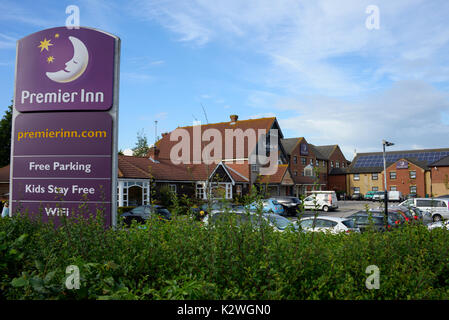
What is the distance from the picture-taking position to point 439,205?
92.8 feet

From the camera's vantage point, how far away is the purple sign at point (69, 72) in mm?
7531

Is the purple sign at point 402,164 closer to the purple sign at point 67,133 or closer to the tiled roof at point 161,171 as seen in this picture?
the tiled roof at point 161,171

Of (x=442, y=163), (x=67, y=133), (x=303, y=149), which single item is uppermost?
(x=303, y=149)

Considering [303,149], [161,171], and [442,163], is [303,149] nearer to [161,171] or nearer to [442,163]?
[442,163]

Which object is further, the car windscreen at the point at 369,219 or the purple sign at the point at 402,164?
the purple sign at the point at 402,164

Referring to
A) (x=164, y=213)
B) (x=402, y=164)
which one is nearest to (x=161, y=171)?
(x=164, y=213)

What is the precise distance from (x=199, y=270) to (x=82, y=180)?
15.5 ft

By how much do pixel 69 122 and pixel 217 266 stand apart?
17.9ft

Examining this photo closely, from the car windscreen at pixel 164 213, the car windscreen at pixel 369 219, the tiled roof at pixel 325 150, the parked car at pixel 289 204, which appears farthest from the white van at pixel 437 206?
the tiled roof at pixel 325 150

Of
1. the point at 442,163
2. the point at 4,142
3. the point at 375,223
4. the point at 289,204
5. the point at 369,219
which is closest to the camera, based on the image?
the point at 369,219

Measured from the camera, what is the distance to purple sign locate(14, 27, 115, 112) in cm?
753

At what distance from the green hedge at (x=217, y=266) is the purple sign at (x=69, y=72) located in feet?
11.6

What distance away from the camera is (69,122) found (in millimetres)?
7594
